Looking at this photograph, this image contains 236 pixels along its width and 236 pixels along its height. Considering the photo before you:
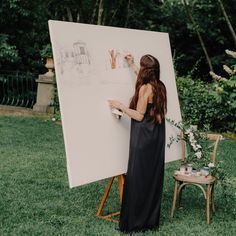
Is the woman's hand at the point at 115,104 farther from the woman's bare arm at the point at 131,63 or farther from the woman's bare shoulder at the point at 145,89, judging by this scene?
the woman's bare arm at the point at 131,63

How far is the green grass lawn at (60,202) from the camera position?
526 centimetres

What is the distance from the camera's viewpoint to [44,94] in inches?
507

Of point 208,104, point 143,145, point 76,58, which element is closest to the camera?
point 76,58

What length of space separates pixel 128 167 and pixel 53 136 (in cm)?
522

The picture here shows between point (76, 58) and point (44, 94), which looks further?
point (44, 94)

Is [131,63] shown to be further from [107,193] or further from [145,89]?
[107,193]

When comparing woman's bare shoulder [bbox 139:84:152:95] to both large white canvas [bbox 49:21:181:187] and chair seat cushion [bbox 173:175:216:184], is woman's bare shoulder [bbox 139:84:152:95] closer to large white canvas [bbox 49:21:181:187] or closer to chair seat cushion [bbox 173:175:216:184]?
large white canvas [bbox 49:21:181:187]

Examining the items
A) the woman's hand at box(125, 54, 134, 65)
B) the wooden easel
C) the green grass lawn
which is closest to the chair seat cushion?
the green grass lawn

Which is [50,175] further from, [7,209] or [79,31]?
[79,31]

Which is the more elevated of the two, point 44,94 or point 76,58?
point 76,58

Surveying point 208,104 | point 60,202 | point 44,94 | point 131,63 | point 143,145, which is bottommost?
point 60,202

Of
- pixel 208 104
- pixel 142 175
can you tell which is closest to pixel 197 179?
pixel 142 175

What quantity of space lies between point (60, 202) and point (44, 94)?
23.3 feet

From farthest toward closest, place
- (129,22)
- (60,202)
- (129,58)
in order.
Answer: (129,22)
(60,202)
(129,58)
